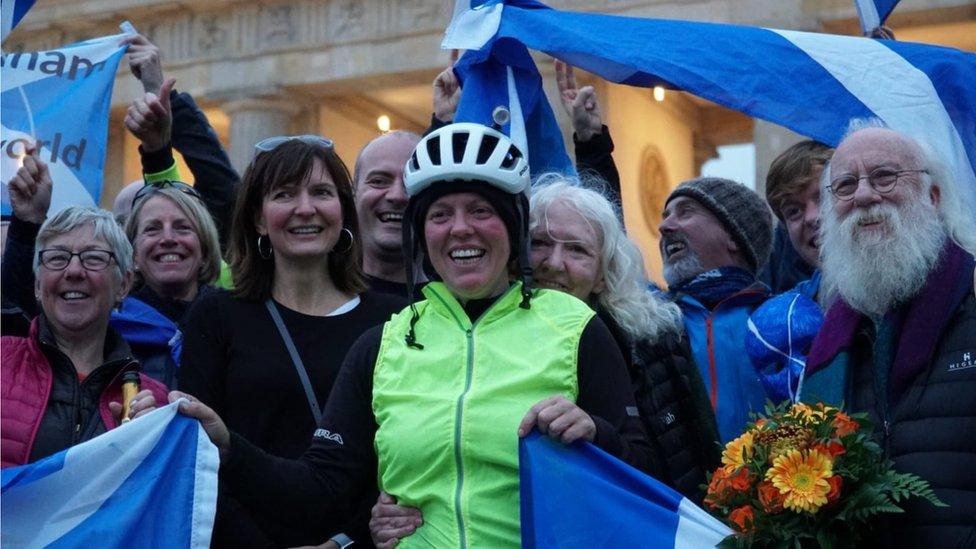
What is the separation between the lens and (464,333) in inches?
182

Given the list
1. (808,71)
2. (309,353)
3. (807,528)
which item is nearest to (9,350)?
(309,353)

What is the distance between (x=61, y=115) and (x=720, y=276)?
333 cm

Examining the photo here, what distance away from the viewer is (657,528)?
448 centimetres

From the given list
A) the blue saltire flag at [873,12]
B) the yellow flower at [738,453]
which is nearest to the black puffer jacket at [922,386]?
the yellow flower at [738,453]

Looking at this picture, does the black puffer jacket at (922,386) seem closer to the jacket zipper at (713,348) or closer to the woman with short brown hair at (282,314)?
the jacket zipper at (713,348)

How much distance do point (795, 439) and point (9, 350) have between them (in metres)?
2.45

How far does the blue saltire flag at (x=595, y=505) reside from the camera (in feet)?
14.4

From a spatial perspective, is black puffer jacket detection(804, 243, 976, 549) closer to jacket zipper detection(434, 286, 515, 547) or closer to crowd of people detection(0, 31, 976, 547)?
crowd of people detection(0, 31, 976, 547)

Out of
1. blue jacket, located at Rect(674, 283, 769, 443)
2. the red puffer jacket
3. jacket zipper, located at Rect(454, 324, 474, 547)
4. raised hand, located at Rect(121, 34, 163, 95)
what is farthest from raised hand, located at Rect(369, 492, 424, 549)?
raised hand, located at Rect(121, 34, 163, 95)

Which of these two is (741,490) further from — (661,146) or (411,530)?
(661,146)

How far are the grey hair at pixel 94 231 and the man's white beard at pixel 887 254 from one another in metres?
2.30

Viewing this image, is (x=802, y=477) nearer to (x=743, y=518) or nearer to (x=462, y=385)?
(x=743, y=518)

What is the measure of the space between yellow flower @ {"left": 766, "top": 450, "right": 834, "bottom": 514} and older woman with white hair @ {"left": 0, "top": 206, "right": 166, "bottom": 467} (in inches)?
72.1

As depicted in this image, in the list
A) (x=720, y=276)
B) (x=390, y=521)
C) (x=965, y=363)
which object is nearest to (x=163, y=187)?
(x=720, y=276)
